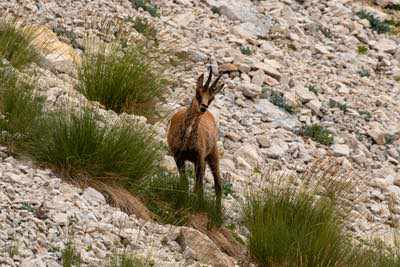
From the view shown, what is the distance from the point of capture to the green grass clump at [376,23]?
57.7ft

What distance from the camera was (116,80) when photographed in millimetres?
10680

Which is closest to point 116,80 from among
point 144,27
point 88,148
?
point 88,148

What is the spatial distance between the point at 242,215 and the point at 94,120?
175 cm

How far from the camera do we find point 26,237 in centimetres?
674

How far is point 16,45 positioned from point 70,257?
4442mm

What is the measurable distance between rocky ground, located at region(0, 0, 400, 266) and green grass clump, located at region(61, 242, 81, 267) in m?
0.13

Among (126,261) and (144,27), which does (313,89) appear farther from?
(126,261)

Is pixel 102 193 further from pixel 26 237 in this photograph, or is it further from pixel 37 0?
pixel 37 0

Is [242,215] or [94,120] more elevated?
[94,120]

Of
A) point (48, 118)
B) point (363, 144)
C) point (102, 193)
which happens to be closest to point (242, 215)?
point (102, 193)

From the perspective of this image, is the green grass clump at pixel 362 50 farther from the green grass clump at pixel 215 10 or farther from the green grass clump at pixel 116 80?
the green grass clump at pixel 116 80

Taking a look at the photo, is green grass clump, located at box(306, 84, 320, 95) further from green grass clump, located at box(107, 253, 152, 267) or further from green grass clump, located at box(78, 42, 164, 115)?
green grass clump, located at box(107, 253, 152, 267)

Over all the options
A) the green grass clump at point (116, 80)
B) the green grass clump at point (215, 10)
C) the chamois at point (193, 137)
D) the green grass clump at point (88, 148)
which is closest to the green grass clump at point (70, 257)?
the green grass clump at point (88, 148)

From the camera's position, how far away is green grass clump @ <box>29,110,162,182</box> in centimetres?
814
